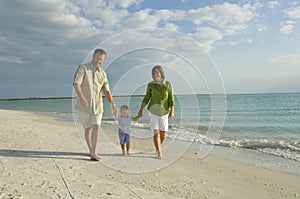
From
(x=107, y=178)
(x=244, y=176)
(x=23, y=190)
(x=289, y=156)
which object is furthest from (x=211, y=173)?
(x=289, y=156)

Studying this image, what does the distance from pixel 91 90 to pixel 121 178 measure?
5.18 feet

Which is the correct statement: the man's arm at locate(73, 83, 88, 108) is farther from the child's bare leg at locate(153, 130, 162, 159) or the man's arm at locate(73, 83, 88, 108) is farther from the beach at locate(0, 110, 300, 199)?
the child's bare leg at locate(153, 130, 162, 159)

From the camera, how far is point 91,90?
15.1ft

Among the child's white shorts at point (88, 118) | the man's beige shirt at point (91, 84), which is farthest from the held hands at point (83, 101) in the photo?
the child's white shorts at point (88, 118)

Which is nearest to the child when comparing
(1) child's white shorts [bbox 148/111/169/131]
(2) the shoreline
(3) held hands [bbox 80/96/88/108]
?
(1) child's white shorts [bbox 148/111/169/131]

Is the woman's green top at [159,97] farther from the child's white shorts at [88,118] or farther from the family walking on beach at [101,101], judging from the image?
the child's white shorts at [88,118]

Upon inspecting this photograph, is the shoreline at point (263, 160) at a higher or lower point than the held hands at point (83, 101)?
lower

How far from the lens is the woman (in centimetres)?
490

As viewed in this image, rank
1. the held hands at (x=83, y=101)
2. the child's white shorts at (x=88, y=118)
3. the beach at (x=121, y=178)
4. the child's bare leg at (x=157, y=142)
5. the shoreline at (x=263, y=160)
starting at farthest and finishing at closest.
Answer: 1. the shoreline at (x=263, y=160)
2. the child's bare leg at (x=157, y=142)
3. the child's white shorts at (x=88, y=118)
4. the held hands at (x=83, y=101)
5. the beach at (x=121, y=178)

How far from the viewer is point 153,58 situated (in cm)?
454

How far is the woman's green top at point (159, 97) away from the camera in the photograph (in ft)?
16.1

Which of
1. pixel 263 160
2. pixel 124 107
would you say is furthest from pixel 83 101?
Result: pixel 263 160

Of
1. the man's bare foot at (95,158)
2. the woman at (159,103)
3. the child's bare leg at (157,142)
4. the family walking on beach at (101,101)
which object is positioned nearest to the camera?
the family walking on beach at (101,101)

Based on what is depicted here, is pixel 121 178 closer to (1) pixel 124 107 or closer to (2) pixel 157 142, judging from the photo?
(1) pixel 124 107
